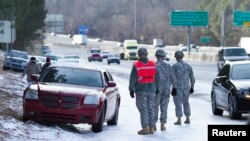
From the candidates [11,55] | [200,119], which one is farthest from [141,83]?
[11,55]

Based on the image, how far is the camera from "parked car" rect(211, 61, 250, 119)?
734 inches

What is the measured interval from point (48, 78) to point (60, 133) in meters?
2.65

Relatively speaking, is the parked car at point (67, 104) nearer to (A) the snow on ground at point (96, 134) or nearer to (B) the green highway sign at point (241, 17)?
(A) the snow on ground at point (96, 134)

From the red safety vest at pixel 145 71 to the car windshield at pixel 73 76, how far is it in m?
1.74

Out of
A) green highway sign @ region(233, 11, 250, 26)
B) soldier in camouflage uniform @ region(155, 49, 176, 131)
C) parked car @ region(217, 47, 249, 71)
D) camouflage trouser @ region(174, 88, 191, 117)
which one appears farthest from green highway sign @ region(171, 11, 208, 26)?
soldier in camouflage uniform @ region(155, 49, 176, 131)

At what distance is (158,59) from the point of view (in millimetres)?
16531

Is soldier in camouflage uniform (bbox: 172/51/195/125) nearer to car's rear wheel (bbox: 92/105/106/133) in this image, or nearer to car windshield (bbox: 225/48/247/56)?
car's rear wheel (bbox: 92/105/106/133)

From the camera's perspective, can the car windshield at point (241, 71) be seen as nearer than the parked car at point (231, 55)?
Yes

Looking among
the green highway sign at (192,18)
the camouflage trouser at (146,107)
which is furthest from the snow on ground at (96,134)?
the green highway sign at (192,18)

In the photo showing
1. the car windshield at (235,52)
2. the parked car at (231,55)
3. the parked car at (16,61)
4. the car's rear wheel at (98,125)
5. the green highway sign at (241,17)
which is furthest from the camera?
the green highway sign at (241,17)

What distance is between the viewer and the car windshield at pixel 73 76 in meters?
17.2

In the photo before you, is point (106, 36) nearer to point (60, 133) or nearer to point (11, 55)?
point (11, 55)

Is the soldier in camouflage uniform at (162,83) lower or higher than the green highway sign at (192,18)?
lower

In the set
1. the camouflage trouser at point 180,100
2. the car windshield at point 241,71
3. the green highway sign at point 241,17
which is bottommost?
the camouflage trouser at point 180,100
